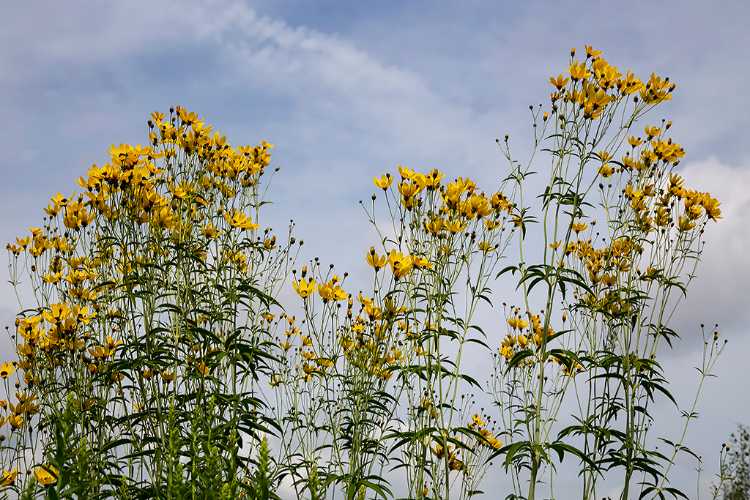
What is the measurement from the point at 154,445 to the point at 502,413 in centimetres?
327

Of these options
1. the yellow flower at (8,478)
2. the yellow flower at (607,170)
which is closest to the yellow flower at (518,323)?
the yellow flower at (607,170)

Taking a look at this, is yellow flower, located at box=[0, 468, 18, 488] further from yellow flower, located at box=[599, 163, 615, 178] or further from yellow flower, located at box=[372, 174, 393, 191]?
yellow flower, located at box=[599, 163, 615, 178]

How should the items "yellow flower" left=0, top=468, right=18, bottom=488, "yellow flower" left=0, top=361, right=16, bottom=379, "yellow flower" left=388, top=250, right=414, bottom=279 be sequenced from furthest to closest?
1. "yellow flower" left=0, top=361, right=16, bottom=379
2. "yellow flower" left=0, top=468, right=18, bottom=488
3. "yellow flower" left=388, top=250, right=414, bottom=279

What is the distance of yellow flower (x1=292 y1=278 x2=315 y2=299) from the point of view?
5023 mm

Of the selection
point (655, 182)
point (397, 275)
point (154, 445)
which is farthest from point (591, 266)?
point (154, 445)

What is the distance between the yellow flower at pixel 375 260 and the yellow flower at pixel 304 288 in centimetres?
69

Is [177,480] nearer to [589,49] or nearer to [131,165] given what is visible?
[131,165]

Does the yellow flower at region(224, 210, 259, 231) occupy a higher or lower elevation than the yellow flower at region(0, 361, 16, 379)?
higher

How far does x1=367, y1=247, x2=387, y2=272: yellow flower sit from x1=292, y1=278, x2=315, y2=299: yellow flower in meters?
0.69

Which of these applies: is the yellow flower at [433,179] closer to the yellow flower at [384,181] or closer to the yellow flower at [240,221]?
the yellow flower at [384,181]

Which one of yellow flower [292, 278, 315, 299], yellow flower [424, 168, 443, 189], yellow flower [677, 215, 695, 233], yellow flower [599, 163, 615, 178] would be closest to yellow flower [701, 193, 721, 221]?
yellow flower [677, 215, 695, 233]

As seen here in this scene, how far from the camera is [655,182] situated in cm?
577

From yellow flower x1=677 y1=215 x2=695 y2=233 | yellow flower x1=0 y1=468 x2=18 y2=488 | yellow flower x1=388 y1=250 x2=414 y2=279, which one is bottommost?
yellow flower x1=0 y1=468 x2=18 y2=488

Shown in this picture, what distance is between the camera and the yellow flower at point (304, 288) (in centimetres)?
502
